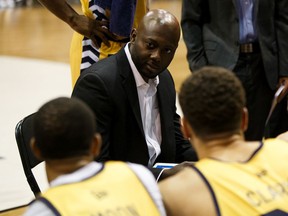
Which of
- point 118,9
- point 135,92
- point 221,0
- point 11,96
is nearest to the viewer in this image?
point 135,92

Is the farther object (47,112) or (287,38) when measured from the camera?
(287,38)

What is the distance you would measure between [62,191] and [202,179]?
0.39 meters

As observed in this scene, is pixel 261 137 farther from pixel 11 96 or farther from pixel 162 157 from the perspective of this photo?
pixel 11 96

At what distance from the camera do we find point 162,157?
10.8 feet

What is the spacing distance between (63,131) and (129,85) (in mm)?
1243

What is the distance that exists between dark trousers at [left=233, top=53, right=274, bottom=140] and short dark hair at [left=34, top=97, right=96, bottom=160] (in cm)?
245

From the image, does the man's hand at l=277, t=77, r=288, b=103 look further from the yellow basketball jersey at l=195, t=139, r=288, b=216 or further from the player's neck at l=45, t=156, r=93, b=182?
the player's neck at l=45, t=156, r=93, b=182

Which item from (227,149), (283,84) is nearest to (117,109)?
(227,149)

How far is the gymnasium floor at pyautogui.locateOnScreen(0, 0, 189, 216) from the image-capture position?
4676 mm

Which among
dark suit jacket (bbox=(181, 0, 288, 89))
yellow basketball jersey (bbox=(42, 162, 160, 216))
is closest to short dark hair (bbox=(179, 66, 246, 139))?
yellow basketball jersey (bbox=(42, 162, 160, 216))

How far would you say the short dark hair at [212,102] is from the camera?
6.77ft

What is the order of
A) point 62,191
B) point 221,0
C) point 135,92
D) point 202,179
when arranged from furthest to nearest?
point 221,0 < point 135,92 < point 202,179 < point 62,191

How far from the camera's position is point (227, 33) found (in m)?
4.33

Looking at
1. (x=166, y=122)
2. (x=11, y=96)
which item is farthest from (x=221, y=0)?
(x=11, y=96)
